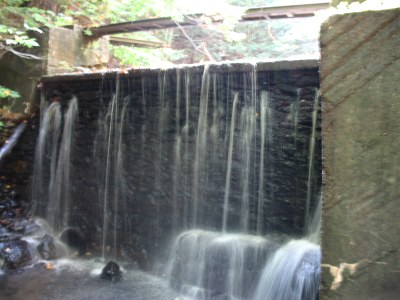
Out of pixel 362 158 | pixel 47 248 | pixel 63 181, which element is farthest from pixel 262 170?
pixel 63 181

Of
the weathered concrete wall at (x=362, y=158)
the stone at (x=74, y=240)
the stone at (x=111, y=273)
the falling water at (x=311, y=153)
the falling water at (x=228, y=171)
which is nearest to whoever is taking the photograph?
the weathered concrete wall at (x=362, y=158)

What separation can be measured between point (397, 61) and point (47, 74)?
857 cm

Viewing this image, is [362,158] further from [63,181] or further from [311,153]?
[63,181]

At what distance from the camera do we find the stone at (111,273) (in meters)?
5.89

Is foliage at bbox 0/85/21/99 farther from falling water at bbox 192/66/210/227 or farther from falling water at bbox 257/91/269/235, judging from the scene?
falling water at bbox 257/91/269/235

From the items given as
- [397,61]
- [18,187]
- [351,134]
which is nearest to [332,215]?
[351,134]

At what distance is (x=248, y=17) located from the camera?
25.1 ft

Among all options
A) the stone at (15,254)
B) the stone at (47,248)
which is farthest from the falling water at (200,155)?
the stone at (15,254)

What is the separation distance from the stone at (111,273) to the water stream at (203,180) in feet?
1.90

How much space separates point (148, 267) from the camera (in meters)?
6.46

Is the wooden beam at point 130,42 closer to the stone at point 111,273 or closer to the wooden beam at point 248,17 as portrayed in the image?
the wooden beam at point 248,17

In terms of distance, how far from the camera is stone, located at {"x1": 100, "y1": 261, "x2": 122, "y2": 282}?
5.89 metres

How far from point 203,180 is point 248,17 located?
376cm

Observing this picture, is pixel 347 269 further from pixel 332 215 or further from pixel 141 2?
pixel 141 2
